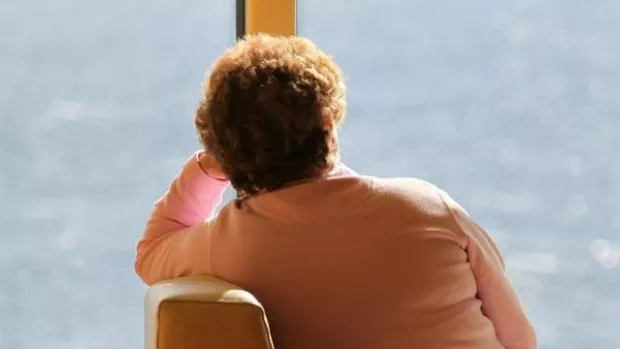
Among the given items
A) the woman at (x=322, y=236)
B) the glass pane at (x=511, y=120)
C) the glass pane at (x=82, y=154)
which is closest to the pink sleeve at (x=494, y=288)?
the woman at (x=322, y=236)

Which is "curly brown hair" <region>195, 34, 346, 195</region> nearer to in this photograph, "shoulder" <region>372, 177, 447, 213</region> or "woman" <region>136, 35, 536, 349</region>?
"woman" <region>136, 35, 536, 349</region>

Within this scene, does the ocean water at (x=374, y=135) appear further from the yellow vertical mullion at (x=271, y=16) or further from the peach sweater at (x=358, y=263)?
the peach sweater at (x=358, y=263)

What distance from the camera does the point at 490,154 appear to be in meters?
2.86

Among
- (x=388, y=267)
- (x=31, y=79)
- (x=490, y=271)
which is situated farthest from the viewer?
(x=31, y=79)

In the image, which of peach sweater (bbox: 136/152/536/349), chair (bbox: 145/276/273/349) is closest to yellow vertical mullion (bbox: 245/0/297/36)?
peach sweater (bbox: 136/152/536/349)

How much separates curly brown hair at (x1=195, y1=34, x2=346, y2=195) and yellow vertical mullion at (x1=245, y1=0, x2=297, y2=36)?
97cm

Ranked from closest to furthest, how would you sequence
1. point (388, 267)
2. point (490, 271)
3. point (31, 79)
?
point (388, 267)
point (490, 271)
point (31, 79)

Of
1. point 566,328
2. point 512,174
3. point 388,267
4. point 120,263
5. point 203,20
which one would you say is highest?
point 203,20

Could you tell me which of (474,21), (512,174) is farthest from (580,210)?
(474,21)

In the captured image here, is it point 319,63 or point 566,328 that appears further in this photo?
point 566,328

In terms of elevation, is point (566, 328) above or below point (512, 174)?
below

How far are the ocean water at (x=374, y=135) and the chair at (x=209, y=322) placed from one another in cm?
132

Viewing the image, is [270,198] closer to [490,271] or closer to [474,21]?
[490,271]

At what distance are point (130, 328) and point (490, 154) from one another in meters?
1.03
